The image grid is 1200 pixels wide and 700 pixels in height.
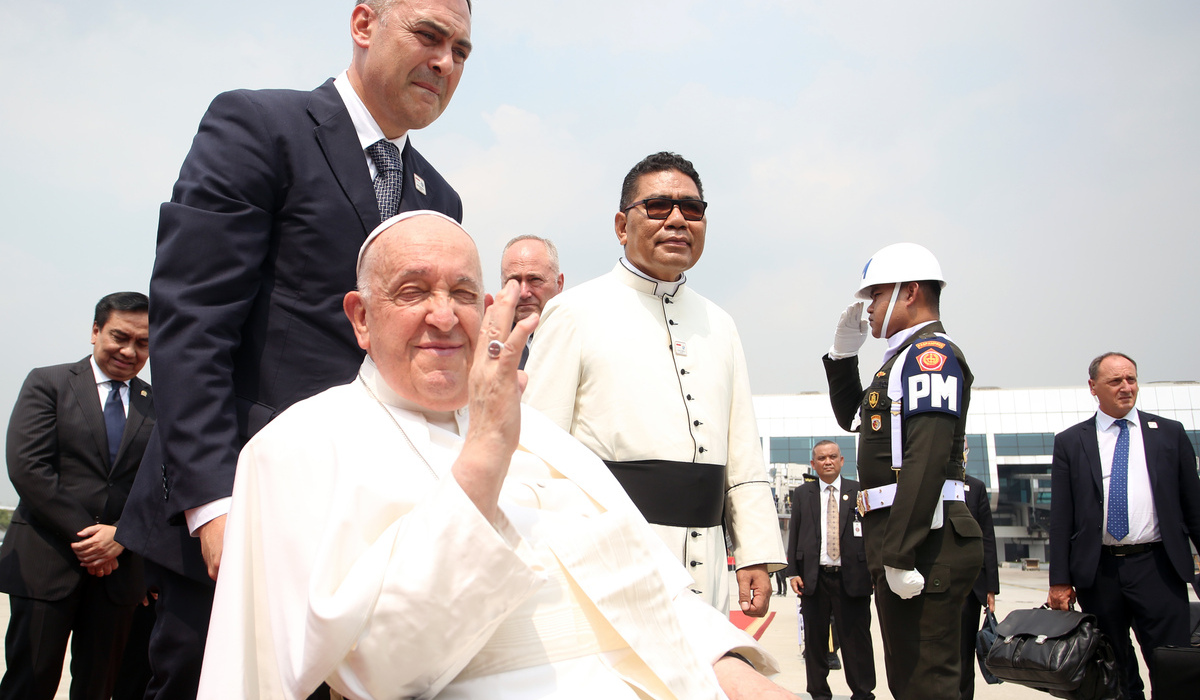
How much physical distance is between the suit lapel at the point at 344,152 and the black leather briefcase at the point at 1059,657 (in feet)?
16.6

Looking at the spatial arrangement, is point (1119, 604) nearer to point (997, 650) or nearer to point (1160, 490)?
point (1160, 490)

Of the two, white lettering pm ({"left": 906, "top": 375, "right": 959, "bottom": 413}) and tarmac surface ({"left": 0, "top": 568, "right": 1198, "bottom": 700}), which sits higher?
white lettering pm ({"left": 906, "top": 375, "right": 959, "bottom": 413})

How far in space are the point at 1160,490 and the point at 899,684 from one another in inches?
135

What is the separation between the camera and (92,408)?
4988 mm

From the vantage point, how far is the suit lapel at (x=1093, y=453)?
6.10 meters

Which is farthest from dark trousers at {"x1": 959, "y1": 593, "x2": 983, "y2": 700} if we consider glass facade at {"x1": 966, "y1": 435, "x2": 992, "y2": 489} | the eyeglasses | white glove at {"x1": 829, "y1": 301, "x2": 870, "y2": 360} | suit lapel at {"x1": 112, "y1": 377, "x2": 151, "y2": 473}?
glass facade at {"x1": 966, "y1": 435, "x2": 992, "y2": 489}

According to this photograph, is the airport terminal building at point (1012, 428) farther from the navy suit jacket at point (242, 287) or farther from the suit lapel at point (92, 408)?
the navy suit jacket at point (242, 287)

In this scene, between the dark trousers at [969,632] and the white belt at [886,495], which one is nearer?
the white belt at [886,495]

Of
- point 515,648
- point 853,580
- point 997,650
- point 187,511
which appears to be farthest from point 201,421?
point 853,580

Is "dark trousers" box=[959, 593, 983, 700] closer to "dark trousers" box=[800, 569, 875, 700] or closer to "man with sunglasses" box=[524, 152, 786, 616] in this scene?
"dark trousers" box=[800, 569, 875, 700]

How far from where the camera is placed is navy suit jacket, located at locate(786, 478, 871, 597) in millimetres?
8054

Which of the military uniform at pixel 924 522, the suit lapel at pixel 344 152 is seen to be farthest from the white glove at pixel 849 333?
the suit lapel at pixel 344 152

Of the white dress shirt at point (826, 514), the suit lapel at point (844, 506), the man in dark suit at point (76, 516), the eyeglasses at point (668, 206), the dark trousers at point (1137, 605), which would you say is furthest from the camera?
the suit lapel at point (844, 506)

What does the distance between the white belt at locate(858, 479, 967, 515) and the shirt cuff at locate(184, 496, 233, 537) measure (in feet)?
10.4
